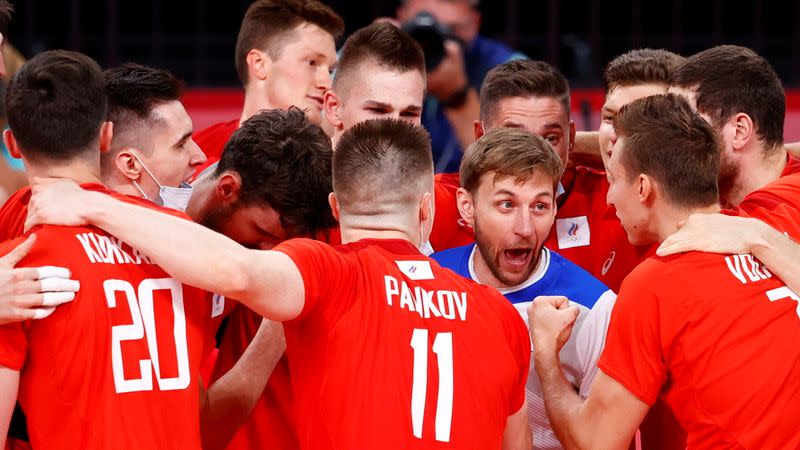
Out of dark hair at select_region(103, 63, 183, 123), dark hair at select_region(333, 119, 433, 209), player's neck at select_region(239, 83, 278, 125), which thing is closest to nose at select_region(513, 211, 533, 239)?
dark hair at select_region(333, 119, 433, 209)

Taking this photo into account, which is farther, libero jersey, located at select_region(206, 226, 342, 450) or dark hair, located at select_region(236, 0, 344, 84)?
dark hair, located at select_region(236, 0, 344, 84)

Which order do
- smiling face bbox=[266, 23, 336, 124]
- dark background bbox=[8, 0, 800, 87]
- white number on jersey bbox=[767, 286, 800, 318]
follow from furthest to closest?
dark background bbox=[8, 0, 800, 87] → smiling face bbox=[266, 23, 336, 124] → white number on jersey bbox=[767, 286, 800, 318]

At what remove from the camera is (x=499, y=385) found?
3.23m

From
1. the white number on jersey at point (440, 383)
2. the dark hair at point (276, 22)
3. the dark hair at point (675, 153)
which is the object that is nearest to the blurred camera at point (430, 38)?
the dark hair at point (276, 22)

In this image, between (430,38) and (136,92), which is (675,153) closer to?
(136,92)

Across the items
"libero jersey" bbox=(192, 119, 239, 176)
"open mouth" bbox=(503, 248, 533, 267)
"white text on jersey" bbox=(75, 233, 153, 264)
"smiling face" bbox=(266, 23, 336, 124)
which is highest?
"white text on jersey" bbox=(75, 233, 153, 264)

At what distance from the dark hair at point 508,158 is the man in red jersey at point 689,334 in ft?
1.36

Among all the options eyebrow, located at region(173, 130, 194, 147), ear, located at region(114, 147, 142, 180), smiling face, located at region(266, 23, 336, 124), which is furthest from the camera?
smiling face, located at region(266, 23, 336, 124)

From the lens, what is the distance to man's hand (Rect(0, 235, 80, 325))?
2910mm

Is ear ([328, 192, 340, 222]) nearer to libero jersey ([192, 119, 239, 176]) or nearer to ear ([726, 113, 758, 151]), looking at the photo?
ear ([726, 113, 758, 151])

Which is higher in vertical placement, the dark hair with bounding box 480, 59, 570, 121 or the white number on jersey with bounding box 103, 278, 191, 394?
the dark hair with bounding box 480, 59, 570, 121

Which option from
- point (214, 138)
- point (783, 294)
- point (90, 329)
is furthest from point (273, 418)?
point (214, 138)

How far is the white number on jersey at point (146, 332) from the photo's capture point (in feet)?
10.0

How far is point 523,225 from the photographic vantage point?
3.92 metres
